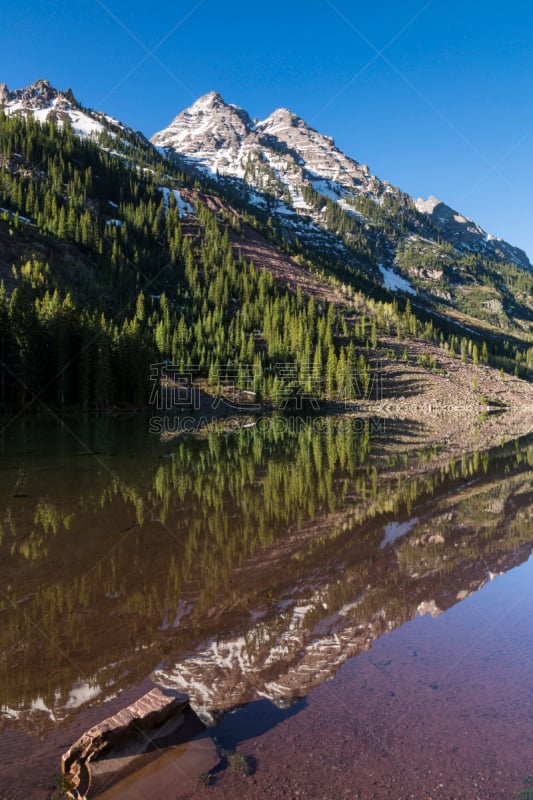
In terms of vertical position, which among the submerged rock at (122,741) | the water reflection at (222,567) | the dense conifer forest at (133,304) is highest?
the dense conifer forest at (133,304)

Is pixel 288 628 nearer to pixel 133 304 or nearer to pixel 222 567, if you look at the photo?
pixel 222 567

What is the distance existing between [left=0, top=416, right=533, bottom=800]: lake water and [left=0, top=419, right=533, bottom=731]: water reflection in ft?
0.18

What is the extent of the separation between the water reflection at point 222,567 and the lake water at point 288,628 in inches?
2.2

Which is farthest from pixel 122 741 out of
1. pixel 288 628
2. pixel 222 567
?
pixel 222 567

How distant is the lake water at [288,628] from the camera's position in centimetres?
547

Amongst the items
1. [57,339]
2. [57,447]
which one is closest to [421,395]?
[57,339]

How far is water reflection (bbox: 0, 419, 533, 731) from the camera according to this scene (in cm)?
714

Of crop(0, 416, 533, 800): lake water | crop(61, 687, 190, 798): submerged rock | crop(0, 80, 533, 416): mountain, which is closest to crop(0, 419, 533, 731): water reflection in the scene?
crop(0, 416, 533, 800): lake water

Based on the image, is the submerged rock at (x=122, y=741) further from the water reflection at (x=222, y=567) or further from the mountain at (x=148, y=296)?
the mountain at (x=148, y=296)

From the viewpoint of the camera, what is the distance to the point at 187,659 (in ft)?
24.3

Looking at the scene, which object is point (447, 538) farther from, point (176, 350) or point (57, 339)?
point (176, 350)

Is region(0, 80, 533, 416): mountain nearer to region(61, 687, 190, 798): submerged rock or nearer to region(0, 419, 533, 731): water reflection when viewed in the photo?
region(0, 419, 533, 731): water reflection

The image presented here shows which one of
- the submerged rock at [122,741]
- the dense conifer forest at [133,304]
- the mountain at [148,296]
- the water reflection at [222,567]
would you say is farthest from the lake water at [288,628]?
the mountain at [148,296]

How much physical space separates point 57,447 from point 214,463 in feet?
39.9
